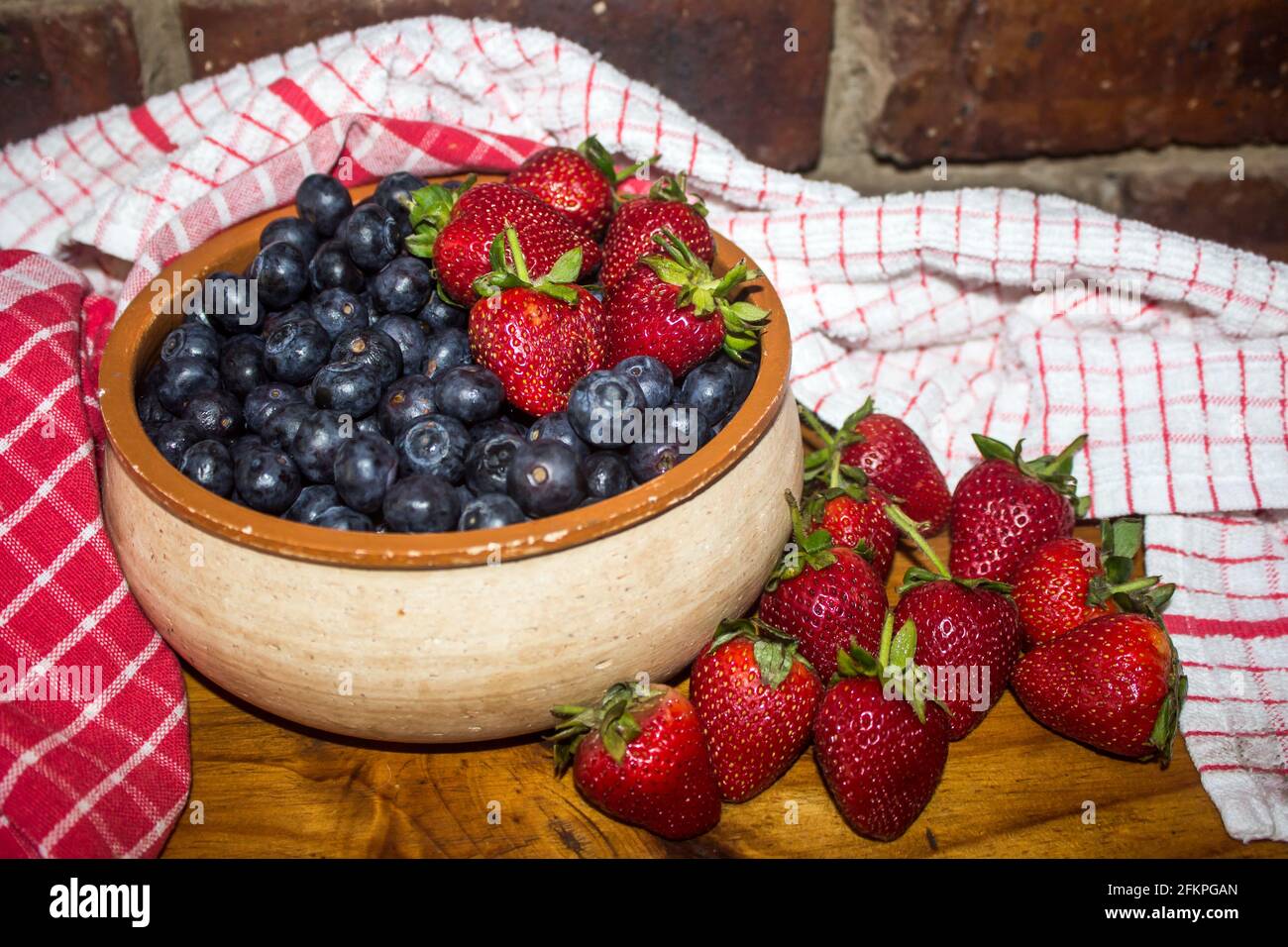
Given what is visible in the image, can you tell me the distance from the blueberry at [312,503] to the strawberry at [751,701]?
28cm

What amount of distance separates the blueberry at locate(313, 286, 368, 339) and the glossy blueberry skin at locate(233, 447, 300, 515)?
15 centimetres

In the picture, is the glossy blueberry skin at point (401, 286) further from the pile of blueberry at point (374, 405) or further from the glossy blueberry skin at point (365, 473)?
the glossy blueberry skin at point (365, 473)

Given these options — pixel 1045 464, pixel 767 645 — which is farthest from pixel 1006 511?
pixel 767 645

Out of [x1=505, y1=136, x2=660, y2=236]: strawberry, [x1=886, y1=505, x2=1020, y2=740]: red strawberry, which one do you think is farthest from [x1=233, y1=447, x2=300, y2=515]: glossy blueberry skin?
[x1=886, y1=505, x2=1020, y2=740]: red strawberry

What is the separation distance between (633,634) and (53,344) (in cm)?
57

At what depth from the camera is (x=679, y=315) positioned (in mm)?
815

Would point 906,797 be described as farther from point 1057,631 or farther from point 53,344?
point 53,344

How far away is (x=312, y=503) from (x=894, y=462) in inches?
19.7

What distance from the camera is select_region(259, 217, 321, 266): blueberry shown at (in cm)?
94

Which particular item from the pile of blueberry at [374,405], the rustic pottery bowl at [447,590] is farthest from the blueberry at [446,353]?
the rustic pottery bowl at [447,590]

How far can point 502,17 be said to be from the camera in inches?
48.8

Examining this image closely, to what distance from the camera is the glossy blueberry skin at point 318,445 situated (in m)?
0.77

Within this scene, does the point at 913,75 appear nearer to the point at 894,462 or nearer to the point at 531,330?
the point at 894,462

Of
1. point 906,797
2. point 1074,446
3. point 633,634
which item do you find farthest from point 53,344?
point 1074,446
